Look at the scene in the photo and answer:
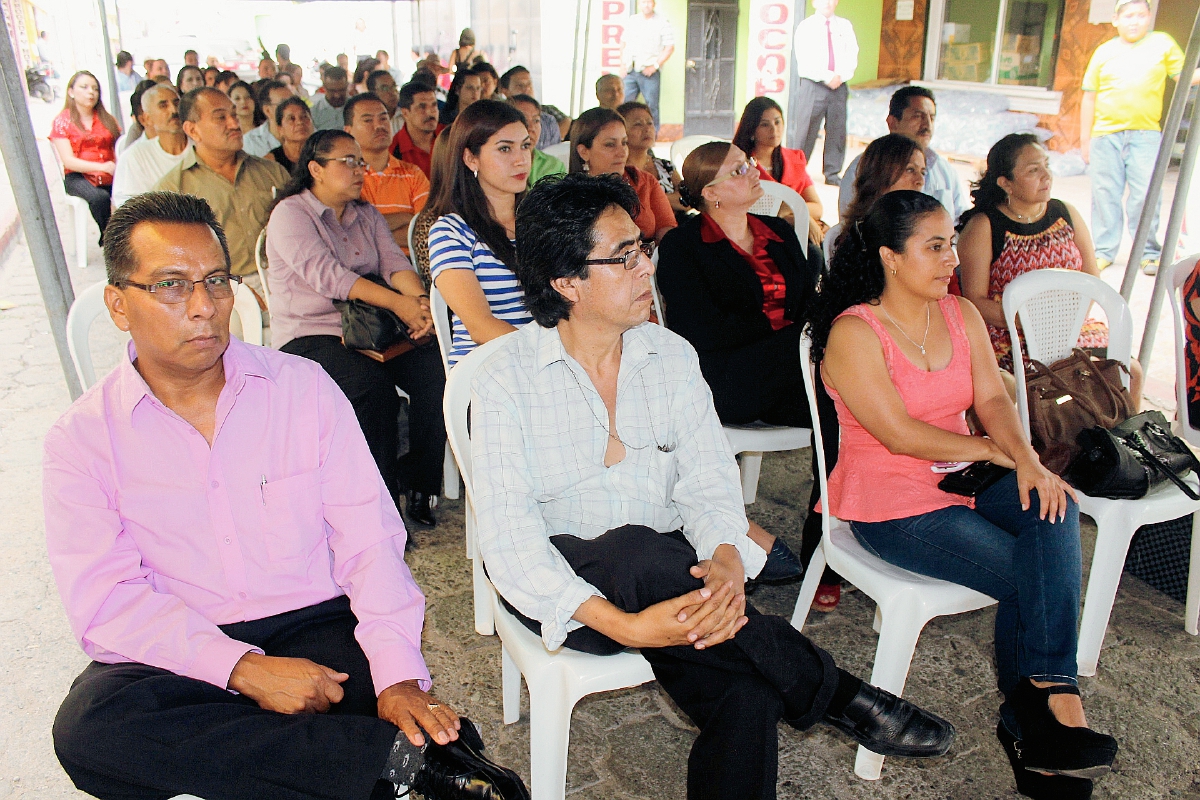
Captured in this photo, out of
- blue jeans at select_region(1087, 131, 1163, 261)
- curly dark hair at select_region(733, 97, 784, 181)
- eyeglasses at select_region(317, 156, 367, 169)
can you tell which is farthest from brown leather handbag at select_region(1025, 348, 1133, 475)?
blue jeans at select_region(1087, 131, 1163, 261)

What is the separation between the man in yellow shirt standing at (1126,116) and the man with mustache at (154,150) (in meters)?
5.57

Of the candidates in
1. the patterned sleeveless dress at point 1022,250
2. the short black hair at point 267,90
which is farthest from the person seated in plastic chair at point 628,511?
the short black hair at point 267,90

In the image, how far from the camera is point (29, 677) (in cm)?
219

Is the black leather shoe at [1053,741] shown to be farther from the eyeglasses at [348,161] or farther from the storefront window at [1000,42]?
the storefront window at [1000,42]

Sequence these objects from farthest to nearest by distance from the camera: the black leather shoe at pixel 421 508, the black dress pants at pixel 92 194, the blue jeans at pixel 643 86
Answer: the blue jeans at pixel 643 86, the black dress pants at pixel 92 194, the black leather shoe at pixel 421 508

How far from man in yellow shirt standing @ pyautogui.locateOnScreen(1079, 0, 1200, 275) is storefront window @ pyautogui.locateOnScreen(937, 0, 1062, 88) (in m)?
4.29

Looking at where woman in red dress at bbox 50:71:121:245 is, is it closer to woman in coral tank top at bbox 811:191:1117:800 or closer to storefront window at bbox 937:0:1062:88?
woman in coral tank top at bbox 811:191:1117:800

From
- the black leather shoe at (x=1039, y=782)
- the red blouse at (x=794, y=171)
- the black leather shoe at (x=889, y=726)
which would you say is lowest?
the black leather shoe at (x=1039, y=782)

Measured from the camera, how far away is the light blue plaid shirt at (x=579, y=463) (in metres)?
1.61

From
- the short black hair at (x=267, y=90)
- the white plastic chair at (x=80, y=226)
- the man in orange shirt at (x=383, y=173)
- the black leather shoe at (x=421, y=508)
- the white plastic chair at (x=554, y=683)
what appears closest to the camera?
the white plastic chair at (x=554, y=683)

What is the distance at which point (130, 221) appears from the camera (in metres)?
1.44

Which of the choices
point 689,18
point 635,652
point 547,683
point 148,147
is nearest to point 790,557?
point 635,652

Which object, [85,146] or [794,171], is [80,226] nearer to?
[85,146]

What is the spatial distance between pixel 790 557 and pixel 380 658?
3.06 feet
